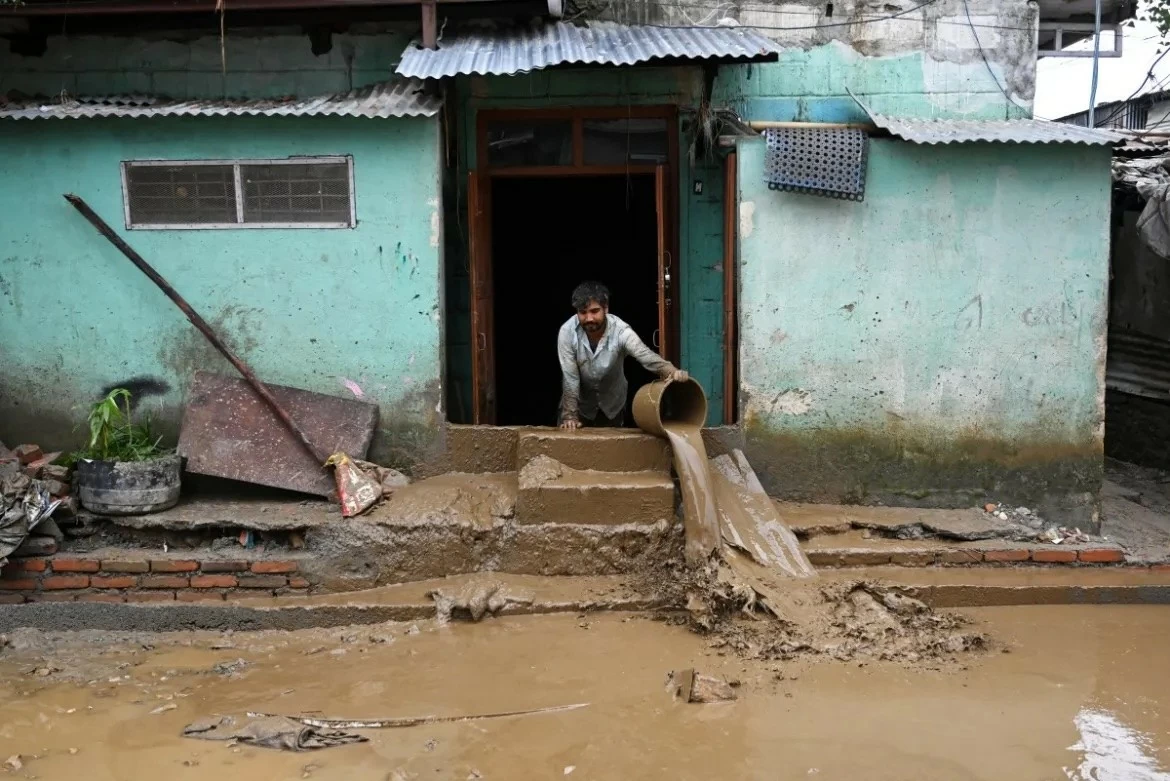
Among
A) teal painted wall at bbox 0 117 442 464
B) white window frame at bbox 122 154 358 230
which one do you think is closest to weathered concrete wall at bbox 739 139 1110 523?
teal painted wall at bbox 0 117 442 464

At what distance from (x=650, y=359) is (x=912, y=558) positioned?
6.73 feet

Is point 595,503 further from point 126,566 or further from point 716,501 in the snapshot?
point 126,566

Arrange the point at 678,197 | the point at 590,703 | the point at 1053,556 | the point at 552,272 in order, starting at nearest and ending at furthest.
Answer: the point at 590,703 < the point at 1053,556 < the point at 678,197 < the point at 552,272

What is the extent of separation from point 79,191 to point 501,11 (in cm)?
309

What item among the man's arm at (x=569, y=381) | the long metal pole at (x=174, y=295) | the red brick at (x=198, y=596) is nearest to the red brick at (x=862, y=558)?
the man's arm at (x=569, y=381)

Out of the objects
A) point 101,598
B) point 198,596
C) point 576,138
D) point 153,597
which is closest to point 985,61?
point 576,138

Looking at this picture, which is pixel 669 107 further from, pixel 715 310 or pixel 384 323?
pixel 384 323

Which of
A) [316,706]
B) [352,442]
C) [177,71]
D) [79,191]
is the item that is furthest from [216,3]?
[316,706]

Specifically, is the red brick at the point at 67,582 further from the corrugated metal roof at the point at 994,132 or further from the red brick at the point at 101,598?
the corrugated metal roof at the point at 994,132

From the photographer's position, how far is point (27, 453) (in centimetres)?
608

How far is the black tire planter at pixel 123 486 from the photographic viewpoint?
5762 millimetres

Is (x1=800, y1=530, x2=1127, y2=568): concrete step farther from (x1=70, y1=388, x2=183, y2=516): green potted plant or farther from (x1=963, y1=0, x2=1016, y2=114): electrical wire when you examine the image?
(x1=70, y1=388, x2=183, y2=516): green potted plant

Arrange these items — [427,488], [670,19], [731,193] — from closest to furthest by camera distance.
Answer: [427,488]
[731,193]
[670,19]

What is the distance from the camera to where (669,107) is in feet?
24.8
